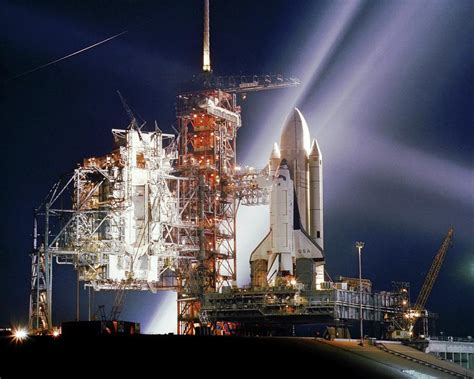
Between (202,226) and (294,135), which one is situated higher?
(294,135)

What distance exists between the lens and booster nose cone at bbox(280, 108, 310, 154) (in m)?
107

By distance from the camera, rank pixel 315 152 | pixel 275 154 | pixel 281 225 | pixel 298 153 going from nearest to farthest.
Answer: pixel 281 225
pixel 315 152
pixel 298 153
pixel 275 154

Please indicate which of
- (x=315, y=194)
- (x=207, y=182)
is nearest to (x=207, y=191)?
(x=207, y=182)

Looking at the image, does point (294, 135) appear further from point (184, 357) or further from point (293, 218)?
point (184, 357)

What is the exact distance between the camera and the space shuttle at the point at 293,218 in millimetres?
100812

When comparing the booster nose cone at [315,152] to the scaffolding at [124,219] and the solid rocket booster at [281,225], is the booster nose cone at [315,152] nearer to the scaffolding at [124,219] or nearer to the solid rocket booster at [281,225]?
the solid rocket booster at [281,225]

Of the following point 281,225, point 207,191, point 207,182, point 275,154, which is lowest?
point 281,225

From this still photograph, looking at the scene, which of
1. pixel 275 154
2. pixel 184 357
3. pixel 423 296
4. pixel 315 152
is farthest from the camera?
pixel 423 296

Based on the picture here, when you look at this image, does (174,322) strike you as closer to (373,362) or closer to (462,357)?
(462,357)

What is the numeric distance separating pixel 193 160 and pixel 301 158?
13.8 metres

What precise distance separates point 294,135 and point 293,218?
10770 millimetres

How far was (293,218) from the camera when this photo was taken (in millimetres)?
101938

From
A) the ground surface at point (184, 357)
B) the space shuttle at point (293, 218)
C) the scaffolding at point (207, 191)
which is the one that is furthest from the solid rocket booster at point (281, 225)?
the ground surface at point (184, 357)

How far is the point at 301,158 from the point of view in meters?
106
